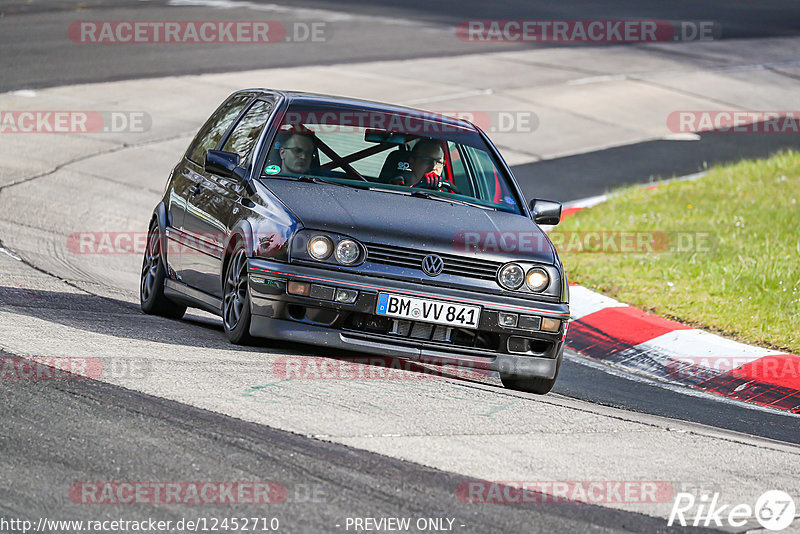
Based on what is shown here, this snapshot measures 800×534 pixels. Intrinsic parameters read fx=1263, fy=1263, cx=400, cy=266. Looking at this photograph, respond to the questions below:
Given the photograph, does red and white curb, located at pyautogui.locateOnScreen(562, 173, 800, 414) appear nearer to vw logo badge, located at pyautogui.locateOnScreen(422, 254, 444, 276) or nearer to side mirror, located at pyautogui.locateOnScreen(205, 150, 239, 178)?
vw logo badge, located at pyautogui.locateOnScreen(422, 254, 444, 276)

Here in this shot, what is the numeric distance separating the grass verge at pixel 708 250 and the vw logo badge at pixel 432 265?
3395 mm

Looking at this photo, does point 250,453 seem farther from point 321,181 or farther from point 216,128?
point 216,128

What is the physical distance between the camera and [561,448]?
577 cm

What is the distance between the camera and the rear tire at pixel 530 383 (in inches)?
289

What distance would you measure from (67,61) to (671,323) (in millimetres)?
14680

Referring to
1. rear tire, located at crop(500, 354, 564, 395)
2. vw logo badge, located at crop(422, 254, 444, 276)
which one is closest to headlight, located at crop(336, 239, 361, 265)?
vw logo badge, located at crop(422, 254, 444, 276)

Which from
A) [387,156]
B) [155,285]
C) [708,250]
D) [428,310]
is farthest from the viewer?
[708,250]

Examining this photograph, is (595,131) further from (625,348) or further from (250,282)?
(250,282)

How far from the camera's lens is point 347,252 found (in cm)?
689

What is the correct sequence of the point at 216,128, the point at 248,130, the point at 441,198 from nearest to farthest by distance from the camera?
the point at 441,198
the point at 248,130
the point at 216,128

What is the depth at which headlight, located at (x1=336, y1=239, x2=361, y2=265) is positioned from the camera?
688 centimetres

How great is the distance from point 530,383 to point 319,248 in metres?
1.53

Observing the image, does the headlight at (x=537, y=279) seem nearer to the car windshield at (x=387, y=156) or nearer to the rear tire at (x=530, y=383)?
the rear tire at (x=530, y=383)

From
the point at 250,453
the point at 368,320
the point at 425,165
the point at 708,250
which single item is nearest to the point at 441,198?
the point at 425,165
